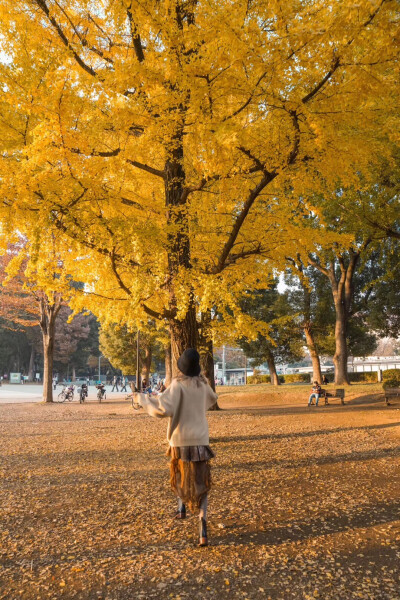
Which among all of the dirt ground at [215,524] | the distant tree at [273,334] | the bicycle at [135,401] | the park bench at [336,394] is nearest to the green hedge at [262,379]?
the distant tree at [273,334]

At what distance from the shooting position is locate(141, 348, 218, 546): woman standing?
13.1 ft

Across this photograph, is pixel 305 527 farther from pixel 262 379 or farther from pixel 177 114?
pixel 262 379

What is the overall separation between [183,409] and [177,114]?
13.6ft

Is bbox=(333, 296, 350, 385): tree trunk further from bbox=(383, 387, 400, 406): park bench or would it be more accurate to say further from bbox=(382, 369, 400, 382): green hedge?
bbox=(383, 387, 400, 406): park bench

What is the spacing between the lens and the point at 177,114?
20.5 feet

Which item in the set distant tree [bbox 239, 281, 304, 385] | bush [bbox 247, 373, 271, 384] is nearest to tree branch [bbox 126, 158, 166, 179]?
distant tree [bbox 239, 281, 304, 385]

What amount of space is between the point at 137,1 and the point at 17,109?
2.26 m

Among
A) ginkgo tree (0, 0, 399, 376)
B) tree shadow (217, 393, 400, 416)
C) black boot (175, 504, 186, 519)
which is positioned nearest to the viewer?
black boot (175, 504, 186, 519)

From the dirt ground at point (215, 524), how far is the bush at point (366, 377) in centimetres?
2448

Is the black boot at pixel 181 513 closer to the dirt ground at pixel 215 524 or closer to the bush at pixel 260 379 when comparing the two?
the dirt ground at pixel 215 524

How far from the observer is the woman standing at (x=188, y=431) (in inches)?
158

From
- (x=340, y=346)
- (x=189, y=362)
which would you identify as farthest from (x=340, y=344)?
(x=189, y=362)

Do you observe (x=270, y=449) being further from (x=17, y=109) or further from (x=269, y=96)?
(x=17, y=109)

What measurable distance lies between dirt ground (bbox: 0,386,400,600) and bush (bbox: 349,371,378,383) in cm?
2448
